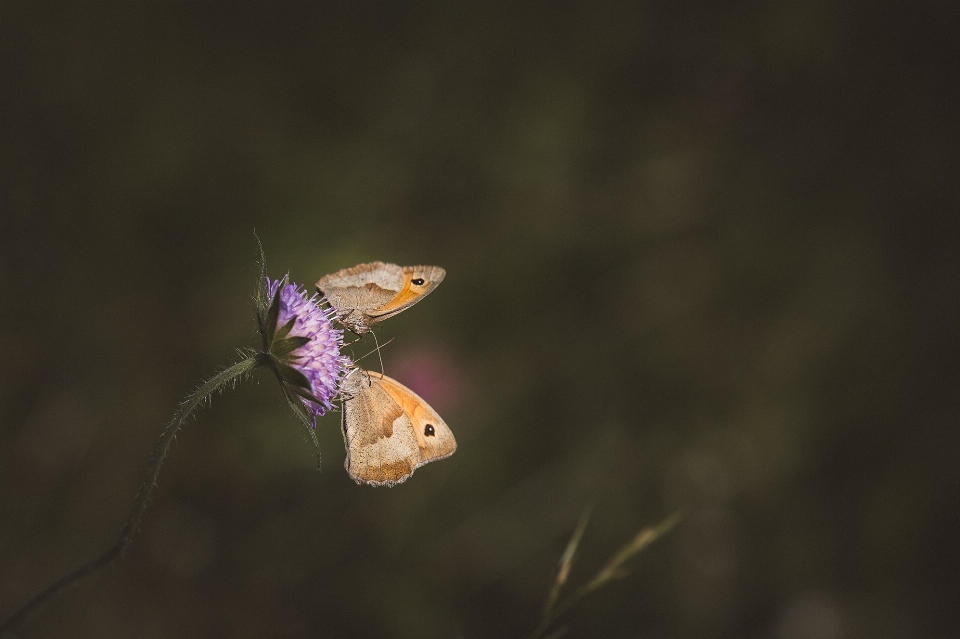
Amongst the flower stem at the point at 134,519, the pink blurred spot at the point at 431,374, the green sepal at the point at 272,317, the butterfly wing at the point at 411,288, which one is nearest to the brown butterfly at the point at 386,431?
the butterfly wing at the point at 411,288

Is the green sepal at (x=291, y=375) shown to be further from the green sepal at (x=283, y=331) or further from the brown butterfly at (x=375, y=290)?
the brown butterfly at (x=375, y=290)

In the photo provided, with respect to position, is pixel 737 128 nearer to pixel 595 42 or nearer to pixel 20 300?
pixel 595 42

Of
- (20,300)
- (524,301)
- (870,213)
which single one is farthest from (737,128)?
(20,300)

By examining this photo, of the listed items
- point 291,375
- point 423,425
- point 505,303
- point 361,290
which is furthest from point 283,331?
point 505,303

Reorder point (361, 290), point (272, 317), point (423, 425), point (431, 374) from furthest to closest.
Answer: point (431, 374) < point (423, 425) < point (361, 290) < point (272, 317)

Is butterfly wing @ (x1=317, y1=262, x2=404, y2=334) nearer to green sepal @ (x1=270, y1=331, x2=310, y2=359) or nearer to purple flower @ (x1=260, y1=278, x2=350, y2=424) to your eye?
purple flower @ (x1=260, y1=278, x2=350, y2=424)

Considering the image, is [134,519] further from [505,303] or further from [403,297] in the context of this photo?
[505,303]
